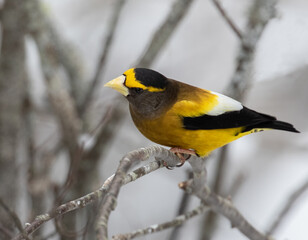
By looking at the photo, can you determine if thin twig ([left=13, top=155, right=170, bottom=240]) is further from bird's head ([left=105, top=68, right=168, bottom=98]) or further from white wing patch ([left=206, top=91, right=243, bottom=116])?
white wing patch ([left=206, top=91, right=243, bottom=116])

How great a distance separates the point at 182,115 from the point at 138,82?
0.94ft

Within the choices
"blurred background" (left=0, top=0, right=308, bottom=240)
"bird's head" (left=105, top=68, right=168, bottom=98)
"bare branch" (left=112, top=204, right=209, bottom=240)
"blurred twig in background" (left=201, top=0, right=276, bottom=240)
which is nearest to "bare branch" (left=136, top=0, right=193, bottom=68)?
"blurred background" (left=0, top=0, right=308, bottom=240)

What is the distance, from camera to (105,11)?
6.13 meters

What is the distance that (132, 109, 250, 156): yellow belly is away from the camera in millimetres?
2559

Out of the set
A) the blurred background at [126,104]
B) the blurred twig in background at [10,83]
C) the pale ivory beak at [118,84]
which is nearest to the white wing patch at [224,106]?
Answer: the pale ivory beak at [118,84]

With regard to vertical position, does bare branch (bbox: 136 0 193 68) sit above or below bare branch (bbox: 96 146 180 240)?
above

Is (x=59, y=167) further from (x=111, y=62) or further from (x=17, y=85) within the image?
(x=17, y=85)

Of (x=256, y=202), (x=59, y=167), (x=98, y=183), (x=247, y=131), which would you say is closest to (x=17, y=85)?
(x=98, y=183)

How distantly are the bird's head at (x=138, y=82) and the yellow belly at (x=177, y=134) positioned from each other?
0.15 m

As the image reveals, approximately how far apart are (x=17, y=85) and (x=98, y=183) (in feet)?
3.21

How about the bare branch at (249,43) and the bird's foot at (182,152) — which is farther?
the bare branch at (249,43)

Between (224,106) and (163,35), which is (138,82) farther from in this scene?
(163,35)

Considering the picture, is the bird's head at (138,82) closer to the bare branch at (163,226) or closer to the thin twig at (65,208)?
the bare branch at (163,226)

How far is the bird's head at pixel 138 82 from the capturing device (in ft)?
8.04
